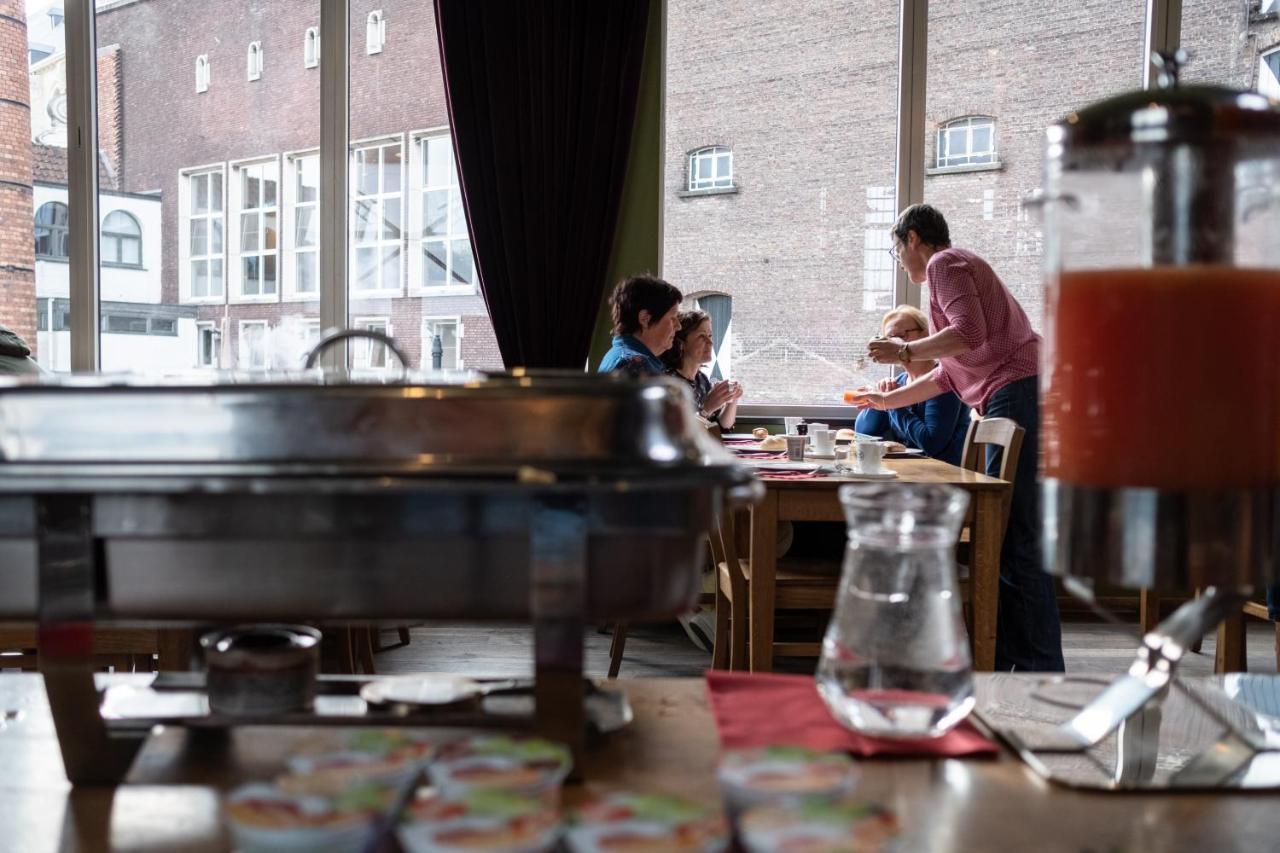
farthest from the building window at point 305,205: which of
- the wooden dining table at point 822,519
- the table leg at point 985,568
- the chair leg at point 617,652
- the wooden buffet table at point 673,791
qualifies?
the wooden buffet table at point 673,791

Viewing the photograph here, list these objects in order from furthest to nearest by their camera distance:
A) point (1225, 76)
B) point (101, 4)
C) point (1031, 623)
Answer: point (101, 4), point (1225, 76), point (1031, 623)

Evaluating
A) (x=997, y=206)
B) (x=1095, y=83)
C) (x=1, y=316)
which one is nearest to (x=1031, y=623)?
(x=997, y=206)

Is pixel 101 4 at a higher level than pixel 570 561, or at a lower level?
higher

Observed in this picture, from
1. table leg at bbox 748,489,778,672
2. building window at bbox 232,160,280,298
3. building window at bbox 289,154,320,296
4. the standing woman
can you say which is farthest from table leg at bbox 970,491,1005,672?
building window at bbox 232,160,280,298

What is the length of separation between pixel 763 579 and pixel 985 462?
110 cm

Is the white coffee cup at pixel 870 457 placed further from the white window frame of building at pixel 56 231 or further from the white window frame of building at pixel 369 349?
the white window frame of building at pixel 56 231

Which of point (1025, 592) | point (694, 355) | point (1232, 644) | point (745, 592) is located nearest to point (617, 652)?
point (745, 592)

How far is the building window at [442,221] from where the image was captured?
15.3 ft

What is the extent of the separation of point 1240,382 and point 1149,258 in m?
0.09

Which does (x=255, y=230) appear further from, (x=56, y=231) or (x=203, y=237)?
(x=56, y=231)

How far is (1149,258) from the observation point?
0.68 m

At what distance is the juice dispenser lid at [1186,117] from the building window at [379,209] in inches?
170

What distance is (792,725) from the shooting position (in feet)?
2.66

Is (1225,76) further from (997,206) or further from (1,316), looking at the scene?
(1,316)
